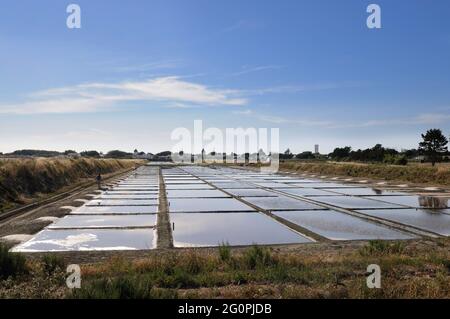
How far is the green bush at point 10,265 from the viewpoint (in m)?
7.14

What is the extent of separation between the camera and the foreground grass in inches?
219

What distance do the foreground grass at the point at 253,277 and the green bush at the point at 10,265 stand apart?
18 centimetres

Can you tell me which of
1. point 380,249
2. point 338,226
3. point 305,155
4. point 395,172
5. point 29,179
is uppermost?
point 305,155

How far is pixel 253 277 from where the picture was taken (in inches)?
268

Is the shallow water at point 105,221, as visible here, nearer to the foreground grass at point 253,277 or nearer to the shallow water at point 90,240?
the shallow water at point 90,240

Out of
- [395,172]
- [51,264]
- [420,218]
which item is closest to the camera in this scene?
[51,264]

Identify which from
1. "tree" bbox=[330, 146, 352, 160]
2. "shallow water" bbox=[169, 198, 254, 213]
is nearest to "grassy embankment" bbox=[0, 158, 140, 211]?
"shallow water" bbox=[169, 198, 254, 213]

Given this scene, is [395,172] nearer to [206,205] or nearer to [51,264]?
[206,205]

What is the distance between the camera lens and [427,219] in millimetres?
15461

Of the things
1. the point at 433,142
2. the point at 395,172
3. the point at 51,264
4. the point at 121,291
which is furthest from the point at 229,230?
the point at 433,142

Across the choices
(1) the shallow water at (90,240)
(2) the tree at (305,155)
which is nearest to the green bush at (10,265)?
(1) the shallow water at (90,240)

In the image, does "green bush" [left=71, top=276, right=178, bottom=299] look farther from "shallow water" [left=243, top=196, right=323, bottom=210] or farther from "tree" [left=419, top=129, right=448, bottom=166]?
"tree" [left=419, top=129, right=448, bottom=166]

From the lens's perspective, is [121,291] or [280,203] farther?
[280,203]

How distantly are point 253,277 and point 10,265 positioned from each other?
13.3 ft
